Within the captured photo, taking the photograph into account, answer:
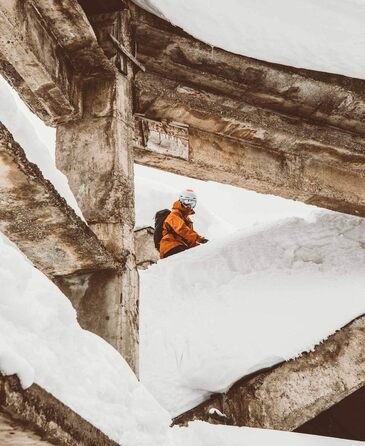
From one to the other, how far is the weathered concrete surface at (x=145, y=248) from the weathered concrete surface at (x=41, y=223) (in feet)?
19.7

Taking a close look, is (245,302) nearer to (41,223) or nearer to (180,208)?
(180,208)

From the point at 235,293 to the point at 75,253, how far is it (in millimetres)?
2036

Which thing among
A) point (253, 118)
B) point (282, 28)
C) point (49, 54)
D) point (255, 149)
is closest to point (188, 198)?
point (255, 149)

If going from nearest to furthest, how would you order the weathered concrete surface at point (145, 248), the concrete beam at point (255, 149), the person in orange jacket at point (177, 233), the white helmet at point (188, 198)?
the concrete beam at point (255, 149)
the person in orange jacket at point (177, 233)
the white helmet at point (188, 198)
the weathered concrete surface at point (145, 248)

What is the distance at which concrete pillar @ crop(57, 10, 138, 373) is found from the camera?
2.45 meters

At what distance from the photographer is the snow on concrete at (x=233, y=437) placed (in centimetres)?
204

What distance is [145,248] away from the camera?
Answer: 8.80m

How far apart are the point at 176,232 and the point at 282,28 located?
269cm

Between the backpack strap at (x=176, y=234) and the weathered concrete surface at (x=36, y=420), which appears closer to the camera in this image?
the weathered concrete surface at (x=36, y=420)

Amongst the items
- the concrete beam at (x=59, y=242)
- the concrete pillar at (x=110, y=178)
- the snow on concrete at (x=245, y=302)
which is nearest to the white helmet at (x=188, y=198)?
the snow on concrete at (x=245, y=302)

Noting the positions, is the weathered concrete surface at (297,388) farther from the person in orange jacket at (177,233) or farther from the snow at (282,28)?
the person in orange jacket at (177,233)

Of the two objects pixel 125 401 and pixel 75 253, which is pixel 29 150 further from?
pixel 125 401

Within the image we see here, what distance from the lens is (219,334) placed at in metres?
3.48

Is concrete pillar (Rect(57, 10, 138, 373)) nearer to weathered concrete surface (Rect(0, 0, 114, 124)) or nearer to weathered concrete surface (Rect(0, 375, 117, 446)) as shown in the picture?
weathered concrete surface (Rect(0, 0, 114, 124))
